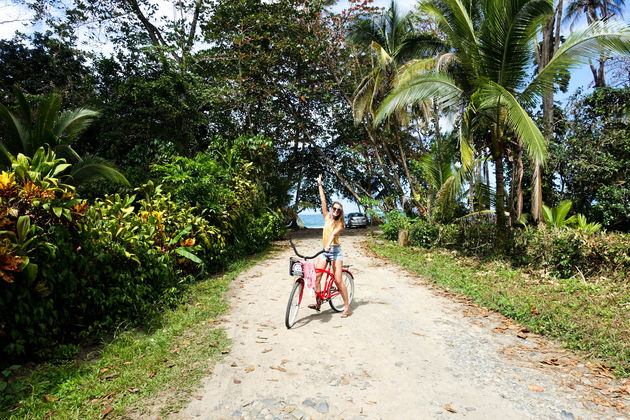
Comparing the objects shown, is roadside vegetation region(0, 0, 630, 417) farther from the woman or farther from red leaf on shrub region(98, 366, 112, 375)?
the woman

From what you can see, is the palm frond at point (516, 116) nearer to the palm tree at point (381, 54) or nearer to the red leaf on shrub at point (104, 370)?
the palm tree at point (381, 54)

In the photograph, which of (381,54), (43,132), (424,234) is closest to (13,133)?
(43,132)

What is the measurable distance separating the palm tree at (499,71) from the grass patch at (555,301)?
191cm

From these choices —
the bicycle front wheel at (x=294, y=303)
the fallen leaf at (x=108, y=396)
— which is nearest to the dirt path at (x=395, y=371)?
the bicycle front wheel at (x=294, y=303)

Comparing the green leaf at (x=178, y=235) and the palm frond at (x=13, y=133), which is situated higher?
the palm frond at (x=13, y=133)

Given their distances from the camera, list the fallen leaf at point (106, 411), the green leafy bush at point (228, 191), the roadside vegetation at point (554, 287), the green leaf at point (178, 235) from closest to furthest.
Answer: the fallen leaf at point (106, 411) < the roadside vegetation at point (554, 287) < the green leaf at point (178, 235) < the green leafy bush at point (228, 191)

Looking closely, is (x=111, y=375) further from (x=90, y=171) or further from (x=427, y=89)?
(x=427, y=89)

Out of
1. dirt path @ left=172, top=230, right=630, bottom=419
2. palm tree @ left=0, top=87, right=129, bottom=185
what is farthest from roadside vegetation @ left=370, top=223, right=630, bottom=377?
palm tree @ left=0, top=87, right=129, bottom=185

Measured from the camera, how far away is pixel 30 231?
3508mm

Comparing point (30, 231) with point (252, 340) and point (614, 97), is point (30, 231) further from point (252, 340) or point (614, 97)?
point (614, 97)

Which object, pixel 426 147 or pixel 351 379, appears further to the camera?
pixel 426 147

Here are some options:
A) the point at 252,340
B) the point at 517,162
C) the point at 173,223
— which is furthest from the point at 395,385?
the point at 517,162

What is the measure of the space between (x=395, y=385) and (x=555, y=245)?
19.9 ft

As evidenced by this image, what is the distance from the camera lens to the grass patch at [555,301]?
4.27 metres
